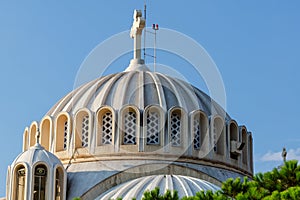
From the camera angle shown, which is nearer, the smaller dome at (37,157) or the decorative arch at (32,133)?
the smaller dome at (37,157)

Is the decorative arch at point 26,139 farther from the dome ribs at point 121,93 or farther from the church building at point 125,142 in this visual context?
the dome ribs at point 121,93

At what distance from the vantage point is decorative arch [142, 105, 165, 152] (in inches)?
1474

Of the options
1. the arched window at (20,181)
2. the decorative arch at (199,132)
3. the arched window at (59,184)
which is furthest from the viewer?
Answer: the decorative arch at (199,132)

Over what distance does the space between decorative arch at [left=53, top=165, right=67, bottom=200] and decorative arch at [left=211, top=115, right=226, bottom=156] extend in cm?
680

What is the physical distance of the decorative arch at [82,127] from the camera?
38.2 m

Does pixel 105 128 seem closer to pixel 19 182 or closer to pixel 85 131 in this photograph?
pixel 85 131

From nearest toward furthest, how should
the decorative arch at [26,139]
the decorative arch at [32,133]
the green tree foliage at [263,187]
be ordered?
the green tree foliage at [263,187] → the decorative arch at [32,133] → the decorative arch at [26,139]

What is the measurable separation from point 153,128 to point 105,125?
6.56 feet

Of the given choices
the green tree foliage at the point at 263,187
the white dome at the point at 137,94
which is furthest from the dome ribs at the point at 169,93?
the green tree foliage at the point at 263,187

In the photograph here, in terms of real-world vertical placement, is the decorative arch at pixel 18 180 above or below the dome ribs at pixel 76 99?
below

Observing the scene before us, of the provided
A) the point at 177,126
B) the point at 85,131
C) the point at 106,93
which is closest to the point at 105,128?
the point at 85,131

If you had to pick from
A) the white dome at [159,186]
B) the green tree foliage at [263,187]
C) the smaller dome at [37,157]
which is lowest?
the green tree foliage at [263,187]

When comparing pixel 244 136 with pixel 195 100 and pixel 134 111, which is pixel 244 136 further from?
pixel 134 111

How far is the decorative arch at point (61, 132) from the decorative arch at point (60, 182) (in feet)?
8.12
